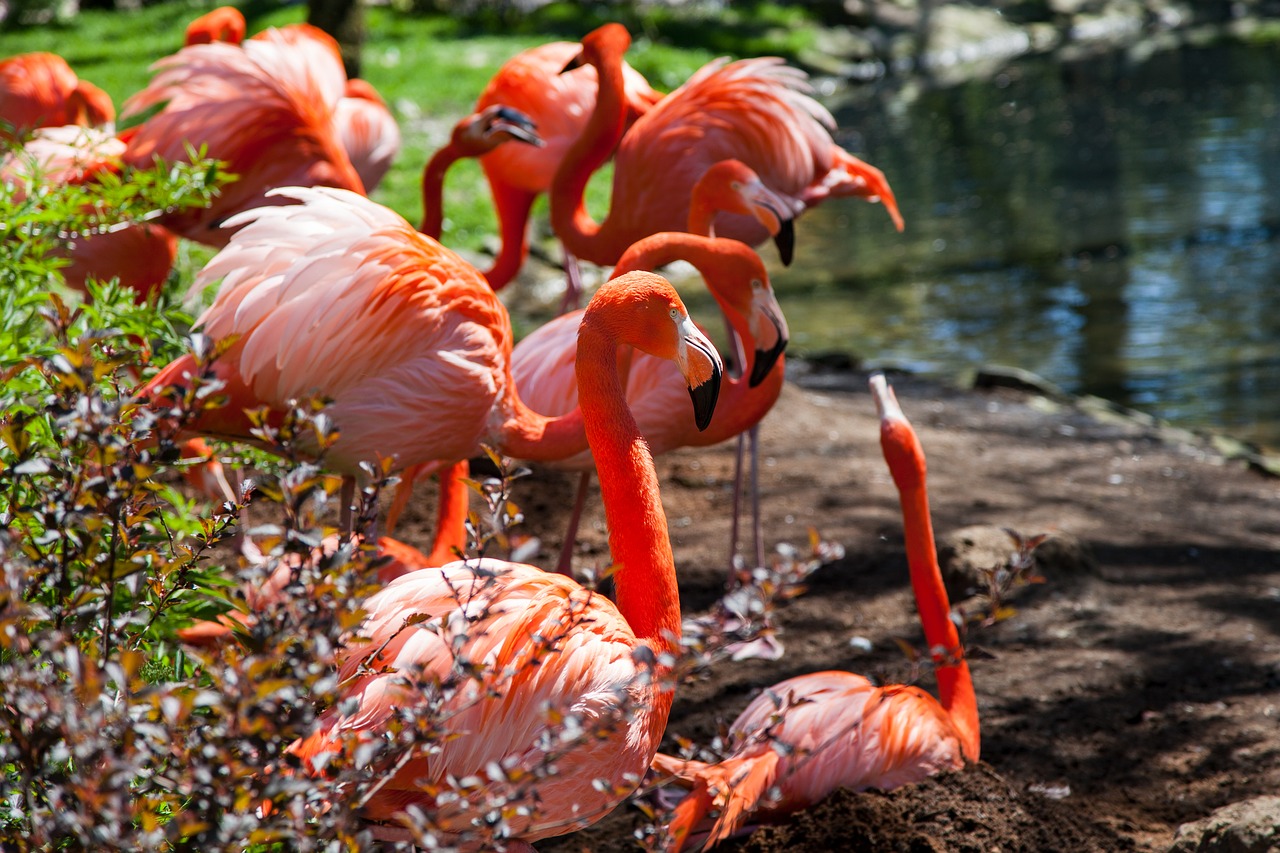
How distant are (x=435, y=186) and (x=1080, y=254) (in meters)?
5.65

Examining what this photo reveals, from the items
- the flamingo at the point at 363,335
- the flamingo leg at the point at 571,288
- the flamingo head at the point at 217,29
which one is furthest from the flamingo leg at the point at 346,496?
the flamingo head at the point at 217,29

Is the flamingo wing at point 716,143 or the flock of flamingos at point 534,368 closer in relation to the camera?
the flock of flamingos at point 534,368

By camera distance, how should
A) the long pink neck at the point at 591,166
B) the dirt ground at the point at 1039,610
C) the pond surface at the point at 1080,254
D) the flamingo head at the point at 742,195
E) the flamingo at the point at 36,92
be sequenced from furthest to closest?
the pond surface at the point at 1080,254 < the flamingo at the point at 36,92 < the long pink neck at the point at 591,166 < the flamingo head at the point at 742,195 < the dirt ground at the point at 1039,610

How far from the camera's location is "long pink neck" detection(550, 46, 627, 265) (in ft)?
15.1

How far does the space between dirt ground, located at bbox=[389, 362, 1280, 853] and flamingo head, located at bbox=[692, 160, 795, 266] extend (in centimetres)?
122

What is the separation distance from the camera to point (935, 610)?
2904mm

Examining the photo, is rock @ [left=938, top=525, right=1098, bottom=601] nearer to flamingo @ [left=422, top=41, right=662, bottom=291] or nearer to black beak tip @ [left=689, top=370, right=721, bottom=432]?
black beak tip @ [left=689, top=370, right=721, bottom=432]

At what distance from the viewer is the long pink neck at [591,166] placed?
4590mm

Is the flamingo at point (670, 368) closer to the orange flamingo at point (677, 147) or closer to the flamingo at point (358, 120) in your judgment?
the orange flamingo at point (677, 147)

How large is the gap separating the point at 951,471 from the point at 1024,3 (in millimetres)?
18506

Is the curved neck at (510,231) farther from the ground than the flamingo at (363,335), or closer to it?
closer to it

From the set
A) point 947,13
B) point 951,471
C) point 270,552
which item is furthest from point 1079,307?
point 947,13

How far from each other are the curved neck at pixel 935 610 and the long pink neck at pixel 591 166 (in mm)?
1980

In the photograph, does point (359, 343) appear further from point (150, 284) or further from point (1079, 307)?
point (1079, 307)
